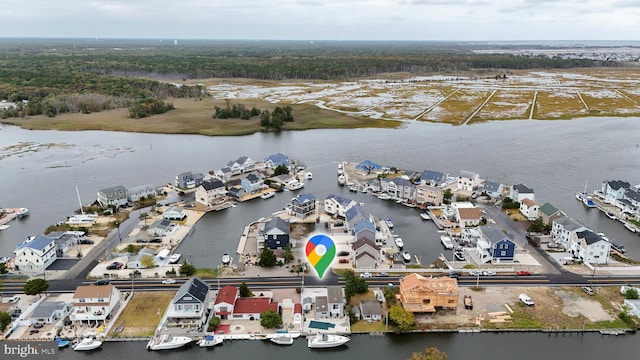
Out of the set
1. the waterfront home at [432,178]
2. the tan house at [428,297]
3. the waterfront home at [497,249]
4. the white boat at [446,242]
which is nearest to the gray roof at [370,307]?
the tan house at [428,297]

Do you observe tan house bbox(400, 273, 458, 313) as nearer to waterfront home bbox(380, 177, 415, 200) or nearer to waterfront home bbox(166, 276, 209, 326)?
waterfront home bbox(166, 276, 209, 326)

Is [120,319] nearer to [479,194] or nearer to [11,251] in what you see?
[11,251]

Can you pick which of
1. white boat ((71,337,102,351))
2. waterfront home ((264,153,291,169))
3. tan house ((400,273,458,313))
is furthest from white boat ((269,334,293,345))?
waterfront home ((264,153,291,169))

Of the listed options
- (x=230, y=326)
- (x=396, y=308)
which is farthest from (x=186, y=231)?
(x=396, y=308)

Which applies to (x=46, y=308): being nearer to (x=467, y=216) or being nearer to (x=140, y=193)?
(x=140, y=193)

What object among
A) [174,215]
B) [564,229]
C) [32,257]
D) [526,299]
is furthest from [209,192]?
[564,229]

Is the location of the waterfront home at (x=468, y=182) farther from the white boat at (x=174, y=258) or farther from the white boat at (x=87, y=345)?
the white boat at (x=87, y=345)
